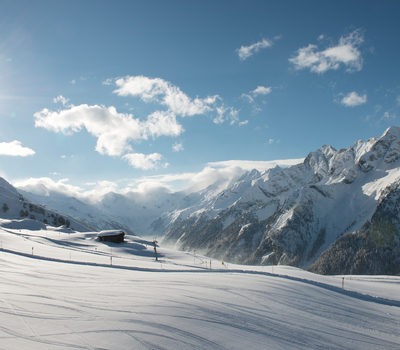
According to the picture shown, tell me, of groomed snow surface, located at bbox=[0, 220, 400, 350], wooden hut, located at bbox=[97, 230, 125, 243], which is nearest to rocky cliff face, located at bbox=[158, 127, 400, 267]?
wooden hut, located at bbox=[97, 230, 125, 243]

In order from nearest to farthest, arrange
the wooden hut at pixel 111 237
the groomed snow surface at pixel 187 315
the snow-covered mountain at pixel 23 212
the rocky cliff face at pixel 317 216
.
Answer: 1. the groomed snow surface at pixel 187 315
2. the wooden hut at pixel 111 237
3. the snow-covered mountain at pixel 23 212
4. the rocky cliff face at pixel 317 216

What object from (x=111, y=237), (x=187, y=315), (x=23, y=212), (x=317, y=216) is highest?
(x=187, y=315)

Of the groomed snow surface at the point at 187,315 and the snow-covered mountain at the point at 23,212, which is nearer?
the groomed snow surface at the point at 187,315

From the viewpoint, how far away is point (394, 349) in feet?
35.5

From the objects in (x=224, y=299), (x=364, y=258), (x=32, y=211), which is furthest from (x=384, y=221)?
(x=32, y=211)

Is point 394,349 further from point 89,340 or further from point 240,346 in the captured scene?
point 89,340

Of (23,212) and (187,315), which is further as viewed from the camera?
(23,212)

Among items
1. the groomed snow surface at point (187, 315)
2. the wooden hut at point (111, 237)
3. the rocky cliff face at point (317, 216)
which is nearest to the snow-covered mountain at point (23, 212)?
the wooden hut at point (111, 237)

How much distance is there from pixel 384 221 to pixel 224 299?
11917 centimetres

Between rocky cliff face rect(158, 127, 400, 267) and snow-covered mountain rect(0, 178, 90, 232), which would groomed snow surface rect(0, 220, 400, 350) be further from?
rocky cliff face rect(158, 127, 400, 267)

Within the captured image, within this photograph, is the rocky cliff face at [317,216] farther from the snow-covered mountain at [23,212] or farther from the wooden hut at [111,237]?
the snow-covered mountain at [23,212]

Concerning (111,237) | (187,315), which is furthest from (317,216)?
(187,315)

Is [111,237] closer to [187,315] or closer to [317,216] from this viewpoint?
[187,315]

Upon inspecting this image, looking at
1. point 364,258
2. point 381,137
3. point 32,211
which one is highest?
point 381,137
